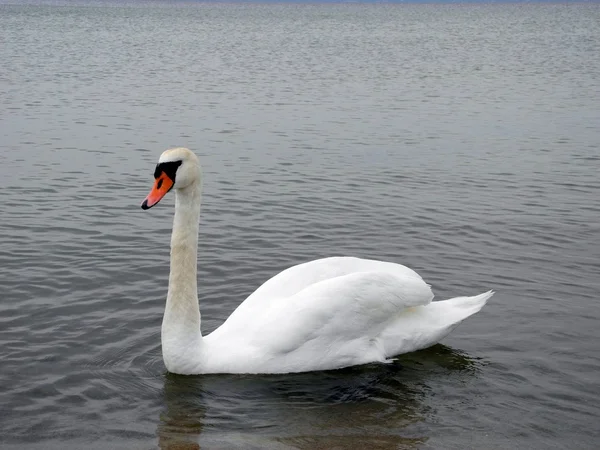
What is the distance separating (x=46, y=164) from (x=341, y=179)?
4.83m

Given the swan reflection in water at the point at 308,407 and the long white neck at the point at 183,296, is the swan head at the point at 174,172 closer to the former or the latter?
the long white neck at the point at 183,296

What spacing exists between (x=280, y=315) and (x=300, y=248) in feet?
13.3

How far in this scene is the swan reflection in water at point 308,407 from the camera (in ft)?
21.0

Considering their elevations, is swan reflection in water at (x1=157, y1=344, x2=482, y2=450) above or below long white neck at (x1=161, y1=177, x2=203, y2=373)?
below

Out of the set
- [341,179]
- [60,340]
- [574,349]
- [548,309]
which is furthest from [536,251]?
[60,340]

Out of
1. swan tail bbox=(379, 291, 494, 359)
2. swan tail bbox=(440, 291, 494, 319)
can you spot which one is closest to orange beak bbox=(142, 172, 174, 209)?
swan tail bbox=(379, 291, 494, 359)

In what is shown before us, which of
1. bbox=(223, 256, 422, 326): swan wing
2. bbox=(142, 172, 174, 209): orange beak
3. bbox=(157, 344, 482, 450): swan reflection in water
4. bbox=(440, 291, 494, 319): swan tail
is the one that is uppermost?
bbox=(142, 172, 174, 209): orange beak

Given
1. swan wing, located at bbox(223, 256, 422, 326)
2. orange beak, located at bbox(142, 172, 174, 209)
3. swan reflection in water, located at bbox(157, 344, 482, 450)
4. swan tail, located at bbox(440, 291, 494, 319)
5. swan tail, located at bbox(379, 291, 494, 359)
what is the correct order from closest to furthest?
swan reflection in water, located at bbox(157, 344, 482, 450) → orange beak, located at bbox(142, 172, 174, 209) → swan wing, located at bbox(223, 256, 422, 326) → swan tail, located at bbox(379, 291, 494, 359) → swan tail, located at bbox(440, 291, 494, 319)

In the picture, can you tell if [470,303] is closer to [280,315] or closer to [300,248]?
[280,315]

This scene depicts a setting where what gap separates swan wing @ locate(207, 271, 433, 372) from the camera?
7.19 m

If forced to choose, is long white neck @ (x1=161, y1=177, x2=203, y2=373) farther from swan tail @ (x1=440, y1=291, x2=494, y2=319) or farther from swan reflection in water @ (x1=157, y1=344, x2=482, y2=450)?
swan tail @ (x1=440, y1=291, x2=494, y2=319)

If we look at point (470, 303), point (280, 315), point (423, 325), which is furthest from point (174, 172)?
point (470, 303)

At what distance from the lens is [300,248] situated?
37.0 feet

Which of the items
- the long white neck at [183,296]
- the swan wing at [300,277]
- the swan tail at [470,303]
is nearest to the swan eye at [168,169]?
the long white neck at [183,296]
